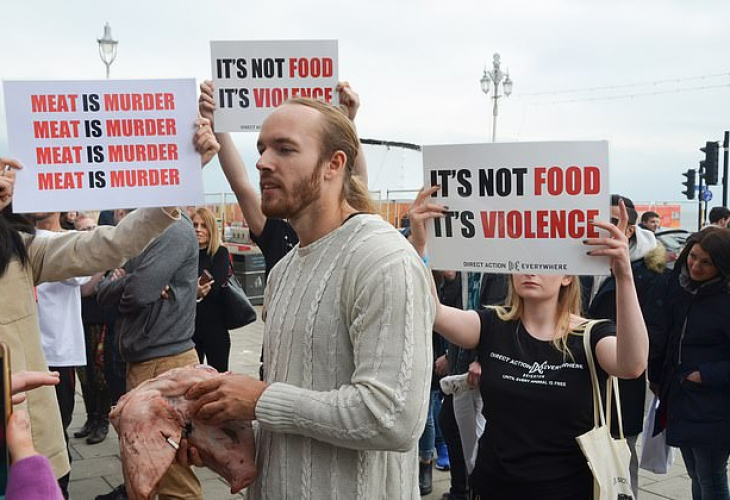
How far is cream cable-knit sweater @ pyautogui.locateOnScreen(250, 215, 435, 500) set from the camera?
5.54 feet

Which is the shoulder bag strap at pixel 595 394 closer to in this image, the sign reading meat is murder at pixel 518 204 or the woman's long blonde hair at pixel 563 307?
the woman's long blonde hair at pixel 563 307

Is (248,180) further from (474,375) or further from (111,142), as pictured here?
(474,375)

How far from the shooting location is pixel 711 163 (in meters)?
24.2

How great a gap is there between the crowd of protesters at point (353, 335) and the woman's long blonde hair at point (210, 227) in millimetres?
15

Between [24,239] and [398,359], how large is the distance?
6.16ft

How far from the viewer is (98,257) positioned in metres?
2.83

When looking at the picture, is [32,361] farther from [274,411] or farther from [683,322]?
[683,322]

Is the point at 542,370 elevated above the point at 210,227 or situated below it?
below

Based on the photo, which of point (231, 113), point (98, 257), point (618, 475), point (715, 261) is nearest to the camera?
point (618, 475)

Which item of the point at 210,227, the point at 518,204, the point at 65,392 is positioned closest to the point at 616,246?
the point at 518,204

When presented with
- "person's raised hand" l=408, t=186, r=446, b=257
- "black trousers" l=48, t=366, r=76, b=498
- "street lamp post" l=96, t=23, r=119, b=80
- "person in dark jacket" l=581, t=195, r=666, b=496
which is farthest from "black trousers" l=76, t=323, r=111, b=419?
"street lamp post" l=96, t=23, r=119, b=80

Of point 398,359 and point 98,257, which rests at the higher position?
point 98,257

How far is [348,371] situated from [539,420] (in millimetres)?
1169

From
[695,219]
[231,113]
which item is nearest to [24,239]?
[231,113]
